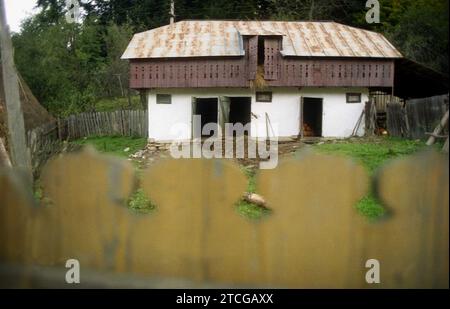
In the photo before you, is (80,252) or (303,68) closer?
(80,252)

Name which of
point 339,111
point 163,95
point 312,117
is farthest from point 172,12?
point 339,111

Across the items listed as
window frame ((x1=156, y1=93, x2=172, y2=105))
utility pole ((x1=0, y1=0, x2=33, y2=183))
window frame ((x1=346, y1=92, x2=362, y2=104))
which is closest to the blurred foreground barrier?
utility pole ((x1=0, y1=0, x2=33, y2=183))

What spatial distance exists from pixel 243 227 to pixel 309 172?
0.33 m

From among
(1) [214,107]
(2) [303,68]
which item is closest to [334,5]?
(2) [303,68]

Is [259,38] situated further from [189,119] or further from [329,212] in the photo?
[329,212]

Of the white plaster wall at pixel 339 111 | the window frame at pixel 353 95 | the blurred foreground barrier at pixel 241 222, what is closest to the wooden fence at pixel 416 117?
the white plaster wall at pixel 339 111

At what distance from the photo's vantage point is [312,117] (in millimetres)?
11000

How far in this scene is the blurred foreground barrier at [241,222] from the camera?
1.38 metres

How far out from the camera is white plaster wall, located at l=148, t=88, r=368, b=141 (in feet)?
32.5

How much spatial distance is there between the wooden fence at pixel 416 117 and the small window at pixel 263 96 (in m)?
3.05

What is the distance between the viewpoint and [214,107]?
1268 cm

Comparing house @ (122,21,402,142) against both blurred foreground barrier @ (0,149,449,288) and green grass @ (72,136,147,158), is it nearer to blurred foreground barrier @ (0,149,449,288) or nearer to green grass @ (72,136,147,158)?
green grass @ (72,136,147,158)

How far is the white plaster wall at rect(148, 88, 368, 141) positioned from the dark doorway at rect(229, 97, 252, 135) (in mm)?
1290

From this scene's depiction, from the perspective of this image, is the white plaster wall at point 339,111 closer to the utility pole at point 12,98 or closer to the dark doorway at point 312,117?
the dark doorway at point 312,117
